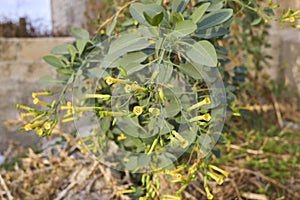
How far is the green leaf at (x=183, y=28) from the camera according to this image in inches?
19.8

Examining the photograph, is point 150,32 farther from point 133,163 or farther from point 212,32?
point 133,163

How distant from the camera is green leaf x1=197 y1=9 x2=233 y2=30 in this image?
562 mm

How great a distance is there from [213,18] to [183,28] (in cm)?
8

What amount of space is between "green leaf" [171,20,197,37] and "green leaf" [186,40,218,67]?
0.10ft

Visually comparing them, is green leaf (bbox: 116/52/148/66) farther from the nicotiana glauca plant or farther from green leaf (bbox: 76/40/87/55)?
green leaf (bbox: 76/40/87/55)

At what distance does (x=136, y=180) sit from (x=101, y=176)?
11 centimetres

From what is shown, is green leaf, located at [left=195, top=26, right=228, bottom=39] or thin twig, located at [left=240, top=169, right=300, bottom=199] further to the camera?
thin twig, located at [left=240, top=169, right=300, bottom=199]

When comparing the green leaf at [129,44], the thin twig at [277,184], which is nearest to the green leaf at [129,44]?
the green leaf at [129,44]

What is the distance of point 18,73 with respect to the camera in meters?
2.02

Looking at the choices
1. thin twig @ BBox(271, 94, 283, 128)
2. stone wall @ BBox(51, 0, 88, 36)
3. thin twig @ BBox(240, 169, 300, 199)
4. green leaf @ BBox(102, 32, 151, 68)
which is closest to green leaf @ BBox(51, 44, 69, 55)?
green leaf @ BBox(102, 32, 151, 68)

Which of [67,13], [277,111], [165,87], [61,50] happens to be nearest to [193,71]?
[165,87]

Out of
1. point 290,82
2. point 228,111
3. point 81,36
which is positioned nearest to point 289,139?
point 290,82

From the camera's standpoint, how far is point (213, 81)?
0.59 meters

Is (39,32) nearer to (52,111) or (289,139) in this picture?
(289,139)
